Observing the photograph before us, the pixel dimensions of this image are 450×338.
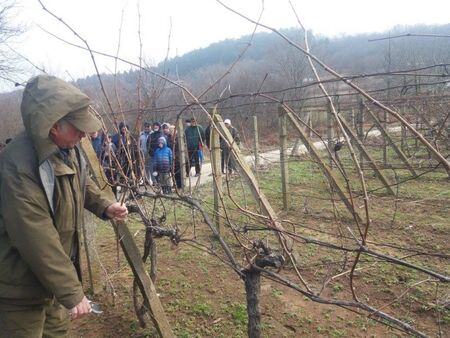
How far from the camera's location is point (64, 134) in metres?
1.70

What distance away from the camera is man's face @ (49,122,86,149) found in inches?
66.3

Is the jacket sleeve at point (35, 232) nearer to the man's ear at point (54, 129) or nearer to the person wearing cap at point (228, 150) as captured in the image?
the man's ear at point (54, 129)

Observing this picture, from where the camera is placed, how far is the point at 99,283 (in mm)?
3287

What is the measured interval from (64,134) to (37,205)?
342 mm

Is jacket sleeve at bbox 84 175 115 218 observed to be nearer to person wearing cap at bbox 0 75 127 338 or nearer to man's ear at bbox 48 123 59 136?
person wearing cap at bbox 0 75 127 338

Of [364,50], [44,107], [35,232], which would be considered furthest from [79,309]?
[364,50]

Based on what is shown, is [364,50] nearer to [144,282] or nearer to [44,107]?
[144,282]

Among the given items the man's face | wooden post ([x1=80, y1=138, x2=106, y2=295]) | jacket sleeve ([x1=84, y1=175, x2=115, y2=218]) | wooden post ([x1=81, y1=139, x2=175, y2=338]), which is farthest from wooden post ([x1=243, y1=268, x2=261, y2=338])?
wooden post ([x1=80, y1=138, x2=106, y2=295])

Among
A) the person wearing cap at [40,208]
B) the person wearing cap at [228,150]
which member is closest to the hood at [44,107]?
the person wearing cap at [40,208]

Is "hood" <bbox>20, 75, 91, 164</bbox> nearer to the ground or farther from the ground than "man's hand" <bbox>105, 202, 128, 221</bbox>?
farther from the ground

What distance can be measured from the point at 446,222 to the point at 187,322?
3.88 meters

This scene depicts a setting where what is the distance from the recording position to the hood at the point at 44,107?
157cm

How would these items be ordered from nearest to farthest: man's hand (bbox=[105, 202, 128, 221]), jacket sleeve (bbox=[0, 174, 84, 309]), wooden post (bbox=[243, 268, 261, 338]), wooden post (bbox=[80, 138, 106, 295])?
1. jacket sleeve (bbox=[0, 174, 84, 309])
2. wooden post (bbox=[243, 268, 261, 338])
3. man's hand (bbox=[105, 202, 128, 221])
4. wooden post (bbox=[80, 138, 106, 295])

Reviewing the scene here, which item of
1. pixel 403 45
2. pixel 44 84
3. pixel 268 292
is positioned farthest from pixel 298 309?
pixel 403 45
